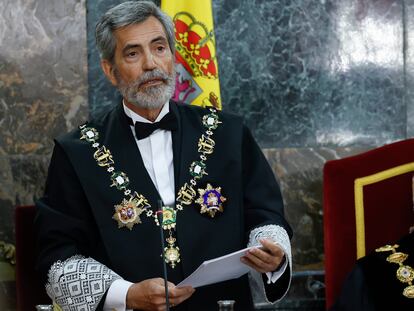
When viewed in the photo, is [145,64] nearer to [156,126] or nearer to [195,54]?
[156,126]

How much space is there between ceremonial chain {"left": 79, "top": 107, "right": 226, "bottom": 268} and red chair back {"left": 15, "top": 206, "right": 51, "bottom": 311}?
1.70ft

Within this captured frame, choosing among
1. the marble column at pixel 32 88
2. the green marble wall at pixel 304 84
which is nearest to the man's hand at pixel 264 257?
the green marble wall at pixel 304 84

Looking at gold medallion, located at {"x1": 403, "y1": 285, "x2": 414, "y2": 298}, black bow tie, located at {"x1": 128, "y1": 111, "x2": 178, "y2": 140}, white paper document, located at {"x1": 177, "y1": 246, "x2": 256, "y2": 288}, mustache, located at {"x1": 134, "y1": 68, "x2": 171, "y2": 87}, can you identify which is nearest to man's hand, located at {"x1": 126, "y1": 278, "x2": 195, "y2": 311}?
white paper document, located at {"x1": 177, "y1": 246, "x2": 256, "y2": 288}

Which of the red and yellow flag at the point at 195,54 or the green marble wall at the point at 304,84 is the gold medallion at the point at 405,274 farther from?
the red and yellow flag at the point at 195,54

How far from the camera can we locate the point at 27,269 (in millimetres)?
3479

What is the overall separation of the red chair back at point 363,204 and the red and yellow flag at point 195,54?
63 centimetres

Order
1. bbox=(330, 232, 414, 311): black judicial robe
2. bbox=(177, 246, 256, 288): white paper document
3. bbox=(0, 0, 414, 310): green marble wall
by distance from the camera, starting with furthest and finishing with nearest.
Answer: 1. bbox=(0, 0, 414, 310): green marble wall
2. bbox=(330, 232, 414, 311): black judicial robe
3. bbox=(177, 246, 256, 288): white paper document

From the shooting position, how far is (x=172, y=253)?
302 cm

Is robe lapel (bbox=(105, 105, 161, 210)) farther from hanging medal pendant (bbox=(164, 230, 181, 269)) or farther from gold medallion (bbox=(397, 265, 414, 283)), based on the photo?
gold medallion (bbox=(397, 265, 414, 283))

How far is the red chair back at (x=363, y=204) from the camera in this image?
3.79 m

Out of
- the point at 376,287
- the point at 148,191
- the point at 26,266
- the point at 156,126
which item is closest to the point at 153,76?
the point at 156,126

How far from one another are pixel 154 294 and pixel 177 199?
0.51 meters

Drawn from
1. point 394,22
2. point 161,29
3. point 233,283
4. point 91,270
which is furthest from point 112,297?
point 394,22

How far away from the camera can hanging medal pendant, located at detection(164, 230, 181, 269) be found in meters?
3.01
